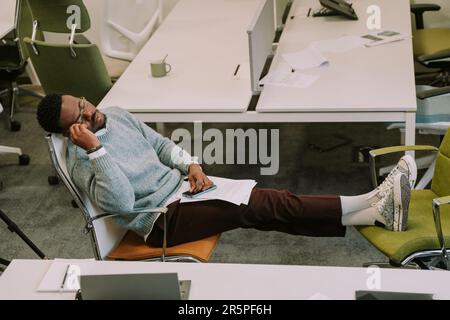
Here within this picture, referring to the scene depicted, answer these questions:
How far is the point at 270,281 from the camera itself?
1.98 m

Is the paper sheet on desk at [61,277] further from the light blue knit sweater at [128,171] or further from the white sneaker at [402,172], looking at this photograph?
the white sneaker at [402,172]

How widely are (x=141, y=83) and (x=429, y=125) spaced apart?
1479mm

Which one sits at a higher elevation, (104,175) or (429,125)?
(104,175)

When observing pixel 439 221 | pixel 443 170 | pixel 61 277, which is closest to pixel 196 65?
pixel 443 170

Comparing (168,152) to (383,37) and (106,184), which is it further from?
(383,37)

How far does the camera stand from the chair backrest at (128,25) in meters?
4.58

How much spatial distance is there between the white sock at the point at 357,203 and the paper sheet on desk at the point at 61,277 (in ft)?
3.60

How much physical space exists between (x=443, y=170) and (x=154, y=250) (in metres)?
1.21

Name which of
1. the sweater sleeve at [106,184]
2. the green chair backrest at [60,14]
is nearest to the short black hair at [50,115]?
the sweater sleeve at [106,184]

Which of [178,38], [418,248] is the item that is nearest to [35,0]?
[178,38]

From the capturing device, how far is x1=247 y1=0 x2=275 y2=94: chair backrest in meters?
3.27
